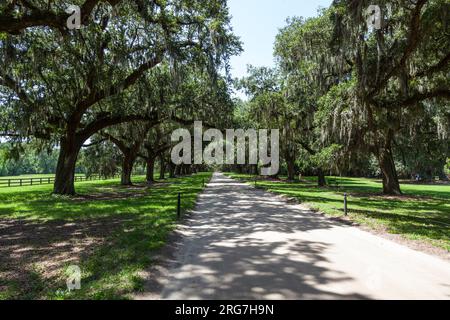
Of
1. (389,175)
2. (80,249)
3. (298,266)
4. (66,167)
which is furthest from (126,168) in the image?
(298,266)

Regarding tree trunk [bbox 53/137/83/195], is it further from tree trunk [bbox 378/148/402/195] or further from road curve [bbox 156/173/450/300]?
tree trunk [bbox 378/148/402/195]

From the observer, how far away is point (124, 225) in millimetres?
9508

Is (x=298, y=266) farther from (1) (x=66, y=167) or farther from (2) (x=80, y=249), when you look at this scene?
(1) (x=66, y=167)

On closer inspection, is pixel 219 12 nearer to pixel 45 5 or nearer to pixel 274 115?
pixel 45 5

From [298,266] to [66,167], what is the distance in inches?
701

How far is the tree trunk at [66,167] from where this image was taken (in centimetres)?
1902

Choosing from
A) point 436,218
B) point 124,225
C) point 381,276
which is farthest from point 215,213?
point 436,218

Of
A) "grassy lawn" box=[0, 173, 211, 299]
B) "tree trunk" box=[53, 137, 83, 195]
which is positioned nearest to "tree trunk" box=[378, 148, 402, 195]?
"grassy lawn" box=[0, 173, 211, 299]

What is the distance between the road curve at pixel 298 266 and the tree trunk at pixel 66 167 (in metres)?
13.6

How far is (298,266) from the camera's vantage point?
18.3ft

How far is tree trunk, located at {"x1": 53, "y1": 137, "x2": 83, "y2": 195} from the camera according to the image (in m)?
19.0

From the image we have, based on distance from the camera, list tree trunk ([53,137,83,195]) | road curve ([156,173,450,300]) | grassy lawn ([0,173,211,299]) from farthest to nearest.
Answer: tree trunk ([53,137,83,195]) < grassy lawn ([0,173,211,299]) < road curve ([156,173,450,300])

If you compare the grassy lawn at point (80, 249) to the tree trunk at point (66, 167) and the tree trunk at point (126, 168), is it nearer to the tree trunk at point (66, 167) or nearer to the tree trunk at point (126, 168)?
the tree trunk at point (66, 167)

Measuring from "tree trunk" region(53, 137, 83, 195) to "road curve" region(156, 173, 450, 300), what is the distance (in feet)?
44.6
